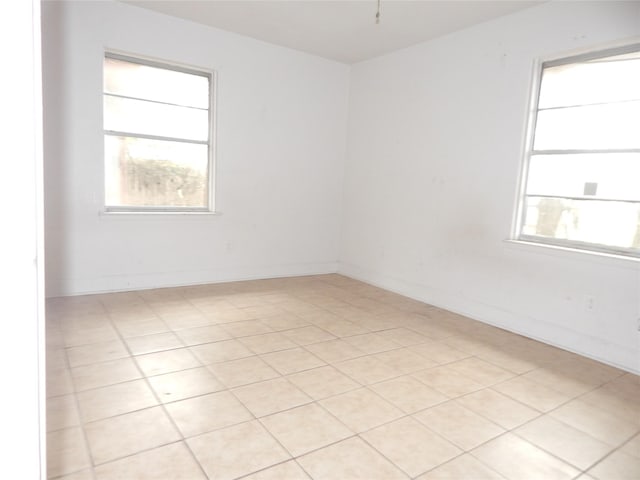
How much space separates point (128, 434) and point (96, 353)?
1.05 m

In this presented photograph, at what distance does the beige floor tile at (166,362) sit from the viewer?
8.54 feet

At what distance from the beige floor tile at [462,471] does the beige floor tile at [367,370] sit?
2.61ft

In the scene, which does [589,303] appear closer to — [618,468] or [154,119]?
[618,468]

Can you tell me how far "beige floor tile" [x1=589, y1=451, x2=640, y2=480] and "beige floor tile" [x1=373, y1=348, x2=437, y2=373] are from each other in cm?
111

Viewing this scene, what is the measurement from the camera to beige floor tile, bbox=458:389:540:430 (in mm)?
2252

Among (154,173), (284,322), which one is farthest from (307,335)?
(154,173)

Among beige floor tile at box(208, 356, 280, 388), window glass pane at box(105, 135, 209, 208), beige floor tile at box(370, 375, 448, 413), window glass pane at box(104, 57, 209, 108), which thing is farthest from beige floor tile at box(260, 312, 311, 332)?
window glass pane at box(104, 57, 209, 108)

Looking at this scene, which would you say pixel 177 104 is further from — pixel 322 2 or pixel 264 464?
pixel 264 464

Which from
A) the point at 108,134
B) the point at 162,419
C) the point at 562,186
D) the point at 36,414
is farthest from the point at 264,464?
the point at 108,134

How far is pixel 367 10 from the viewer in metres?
3.72

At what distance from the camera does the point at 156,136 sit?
14.2 ft

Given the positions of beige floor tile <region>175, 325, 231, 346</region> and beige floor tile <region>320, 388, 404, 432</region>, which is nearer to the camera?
beige floor tile <region>320, 388, 404, 432</region>

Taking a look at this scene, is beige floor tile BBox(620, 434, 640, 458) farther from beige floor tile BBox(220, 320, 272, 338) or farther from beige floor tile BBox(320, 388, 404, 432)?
beige floor tile BBox(220, 320, 272, 338)

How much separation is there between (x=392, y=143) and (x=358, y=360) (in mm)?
2862
